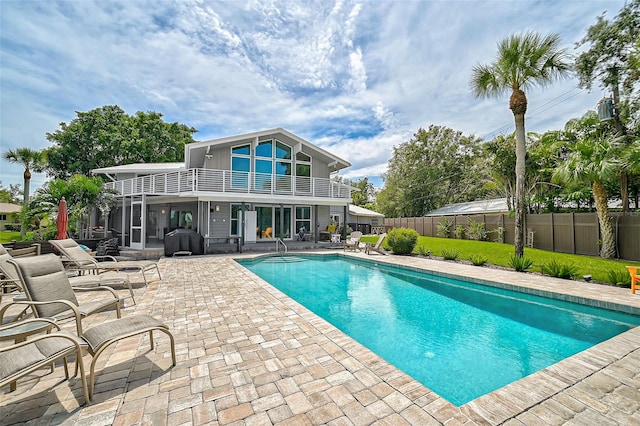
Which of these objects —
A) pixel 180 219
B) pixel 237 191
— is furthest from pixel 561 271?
pixel 180 219

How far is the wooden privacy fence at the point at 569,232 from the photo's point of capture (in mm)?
10156

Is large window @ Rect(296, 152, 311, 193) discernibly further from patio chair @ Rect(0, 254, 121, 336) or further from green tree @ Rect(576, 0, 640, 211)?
green tree @ Rect(576, 0, 640, 211)

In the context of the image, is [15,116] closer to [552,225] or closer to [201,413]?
[201,413]

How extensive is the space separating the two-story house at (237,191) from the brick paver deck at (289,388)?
10.7 m

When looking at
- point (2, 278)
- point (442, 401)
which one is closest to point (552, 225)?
point (442, 401)

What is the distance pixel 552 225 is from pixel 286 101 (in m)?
15.7

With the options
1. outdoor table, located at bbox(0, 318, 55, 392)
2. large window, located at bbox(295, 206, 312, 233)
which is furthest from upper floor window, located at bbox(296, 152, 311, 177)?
outdoor table, located at bbox(0, 318, 55, 392)

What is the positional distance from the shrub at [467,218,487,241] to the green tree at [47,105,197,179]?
28.5 metres

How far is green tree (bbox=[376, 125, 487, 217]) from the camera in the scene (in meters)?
28.6

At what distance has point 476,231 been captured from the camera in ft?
56.8

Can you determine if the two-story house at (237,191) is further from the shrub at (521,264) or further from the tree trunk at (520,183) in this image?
the shrub at (521,264)

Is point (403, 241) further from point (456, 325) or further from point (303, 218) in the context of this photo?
point (456, 325)

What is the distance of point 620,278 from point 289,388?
366 inches

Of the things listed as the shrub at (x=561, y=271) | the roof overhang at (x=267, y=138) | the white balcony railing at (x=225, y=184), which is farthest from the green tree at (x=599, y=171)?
the roof overhang at (x=267, y=138)
